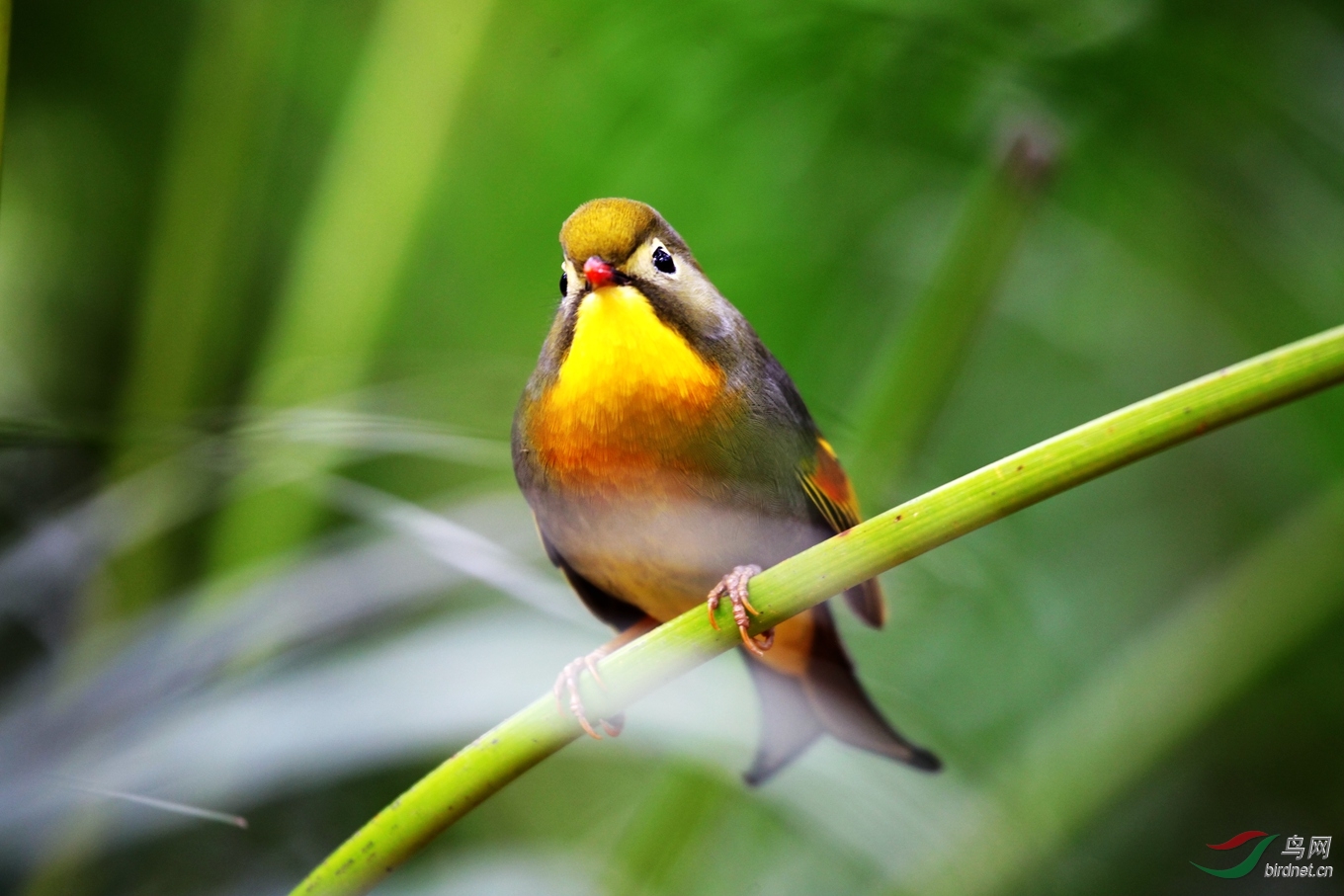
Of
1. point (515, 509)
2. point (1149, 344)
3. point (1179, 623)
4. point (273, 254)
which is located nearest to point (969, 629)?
point (1179, 623)

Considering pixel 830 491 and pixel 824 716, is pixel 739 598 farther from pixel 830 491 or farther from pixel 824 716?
pixel 824 716

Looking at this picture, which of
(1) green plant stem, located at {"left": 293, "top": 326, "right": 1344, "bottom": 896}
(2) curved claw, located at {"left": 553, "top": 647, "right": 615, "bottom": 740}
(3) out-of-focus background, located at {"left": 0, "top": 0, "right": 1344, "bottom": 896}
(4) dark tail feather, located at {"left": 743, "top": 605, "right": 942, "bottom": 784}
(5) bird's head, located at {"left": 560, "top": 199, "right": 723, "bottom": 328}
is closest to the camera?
(1) green plant stem, located at {"left": 293, "top": 326, "right": 1344, "bottom": 896}

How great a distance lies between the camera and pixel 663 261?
0.93m

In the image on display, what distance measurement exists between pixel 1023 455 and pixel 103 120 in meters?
1.04

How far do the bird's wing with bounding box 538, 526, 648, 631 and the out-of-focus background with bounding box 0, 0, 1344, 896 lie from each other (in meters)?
0.03

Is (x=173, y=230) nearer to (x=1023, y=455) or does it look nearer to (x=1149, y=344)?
(x=1023, y=455)

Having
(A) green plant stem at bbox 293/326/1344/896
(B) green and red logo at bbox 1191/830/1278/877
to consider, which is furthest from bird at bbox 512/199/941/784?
(B) green and red logo at bbox 1191/830/1278/877

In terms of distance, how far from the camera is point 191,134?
1103 mm

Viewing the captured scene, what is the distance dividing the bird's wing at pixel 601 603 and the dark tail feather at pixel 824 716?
183 millimetres

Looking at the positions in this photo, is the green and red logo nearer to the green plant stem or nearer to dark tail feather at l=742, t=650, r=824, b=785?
dark tail feather at l=742, t=650, r=824, b=785

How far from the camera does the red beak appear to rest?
0.86 meters

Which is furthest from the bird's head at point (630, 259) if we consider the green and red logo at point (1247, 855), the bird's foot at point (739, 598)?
the green and red logo at point (1247, 855)

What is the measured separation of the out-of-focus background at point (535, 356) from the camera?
97 cm
